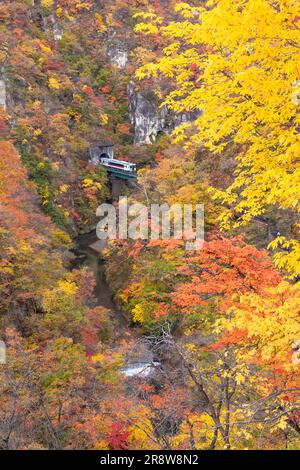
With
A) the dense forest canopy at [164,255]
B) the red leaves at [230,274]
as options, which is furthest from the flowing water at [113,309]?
the red leaves at [230,274]

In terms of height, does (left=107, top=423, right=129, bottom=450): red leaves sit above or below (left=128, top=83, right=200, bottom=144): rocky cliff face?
below

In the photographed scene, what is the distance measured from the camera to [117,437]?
892cm

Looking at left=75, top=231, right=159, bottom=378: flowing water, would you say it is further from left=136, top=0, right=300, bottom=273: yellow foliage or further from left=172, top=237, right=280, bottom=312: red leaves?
left=136, top=0, right=300, bottom=273: yellow foliage

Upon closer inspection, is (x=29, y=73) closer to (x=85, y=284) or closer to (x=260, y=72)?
(x=85, y=284)

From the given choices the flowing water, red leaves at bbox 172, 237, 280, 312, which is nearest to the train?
the flowing water

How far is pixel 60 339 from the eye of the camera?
481 inches

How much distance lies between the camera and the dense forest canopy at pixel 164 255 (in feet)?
19.7

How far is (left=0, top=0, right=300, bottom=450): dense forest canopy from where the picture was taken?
600 cm

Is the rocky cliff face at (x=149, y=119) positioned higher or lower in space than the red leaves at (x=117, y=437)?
higher

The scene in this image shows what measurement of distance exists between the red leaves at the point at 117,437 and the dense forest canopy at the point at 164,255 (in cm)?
3

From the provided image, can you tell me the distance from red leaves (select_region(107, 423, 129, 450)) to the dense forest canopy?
3cm

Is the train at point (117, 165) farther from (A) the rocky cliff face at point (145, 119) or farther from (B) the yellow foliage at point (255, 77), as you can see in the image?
(B) the yellow foliage at point (255, 77)
